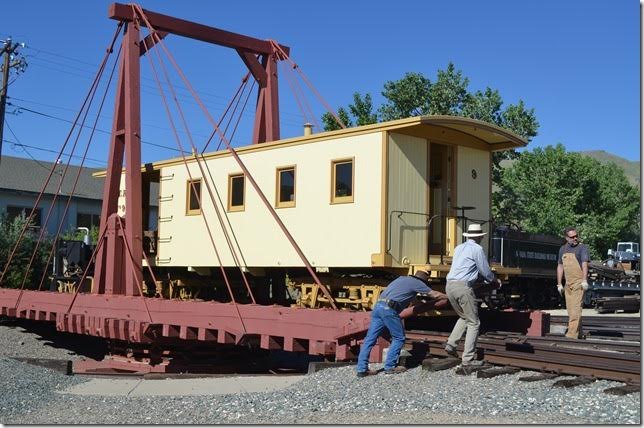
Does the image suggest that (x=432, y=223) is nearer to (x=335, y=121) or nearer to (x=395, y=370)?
(x=395, y=370)

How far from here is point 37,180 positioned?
42125mm

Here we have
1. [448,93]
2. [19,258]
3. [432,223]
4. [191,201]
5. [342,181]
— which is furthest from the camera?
[448,93]

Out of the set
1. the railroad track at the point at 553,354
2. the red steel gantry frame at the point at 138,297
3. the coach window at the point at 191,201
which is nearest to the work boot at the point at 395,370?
the railroad track at the point at 553,354

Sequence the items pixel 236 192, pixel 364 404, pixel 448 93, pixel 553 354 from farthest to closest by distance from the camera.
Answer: pixel 448 93
pixel 236 192
pixel 553 354
pixel 364 404

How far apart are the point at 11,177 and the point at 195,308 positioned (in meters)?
31.5

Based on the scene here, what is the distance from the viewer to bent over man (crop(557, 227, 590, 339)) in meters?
11.7

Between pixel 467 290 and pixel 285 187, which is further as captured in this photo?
pixel 285 187

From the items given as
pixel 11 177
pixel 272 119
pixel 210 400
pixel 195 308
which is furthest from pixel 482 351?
pixel 11 177

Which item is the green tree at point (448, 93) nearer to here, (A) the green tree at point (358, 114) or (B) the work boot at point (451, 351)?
(A) the green tree at point (358, 114)

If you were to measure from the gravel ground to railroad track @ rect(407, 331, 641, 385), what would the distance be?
21 centimetres

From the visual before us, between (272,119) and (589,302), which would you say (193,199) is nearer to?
(272,119)

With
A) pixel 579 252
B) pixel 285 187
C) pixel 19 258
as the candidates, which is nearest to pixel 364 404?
pixel 579 252

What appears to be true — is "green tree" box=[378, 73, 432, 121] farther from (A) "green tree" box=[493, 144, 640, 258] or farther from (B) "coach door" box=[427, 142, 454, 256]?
(B) "coach door" box=[427, 142, 454, 256]

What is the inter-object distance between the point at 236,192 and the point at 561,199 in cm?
3092
